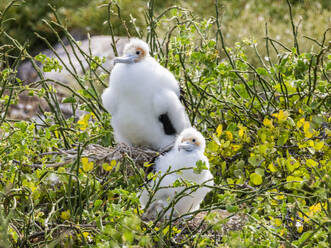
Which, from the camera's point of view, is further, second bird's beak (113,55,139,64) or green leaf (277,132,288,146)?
second bird's beak (113,55,139,64)

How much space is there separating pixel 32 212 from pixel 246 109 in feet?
3.93

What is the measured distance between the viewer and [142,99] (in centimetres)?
260

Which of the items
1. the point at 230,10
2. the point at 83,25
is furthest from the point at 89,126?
the point at 230,10

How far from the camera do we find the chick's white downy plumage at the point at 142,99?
8.48 feet

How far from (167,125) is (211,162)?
1.03 ft

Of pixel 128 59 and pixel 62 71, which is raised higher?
pixel 128 59

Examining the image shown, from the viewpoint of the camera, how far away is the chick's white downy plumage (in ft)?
8.48

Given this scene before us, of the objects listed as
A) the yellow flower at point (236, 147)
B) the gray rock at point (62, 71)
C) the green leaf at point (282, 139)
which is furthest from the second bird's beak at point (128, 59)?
the gray rock at point (62, 71)

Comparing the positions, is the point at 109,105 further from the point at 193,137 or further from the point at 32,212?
the point at 32,212

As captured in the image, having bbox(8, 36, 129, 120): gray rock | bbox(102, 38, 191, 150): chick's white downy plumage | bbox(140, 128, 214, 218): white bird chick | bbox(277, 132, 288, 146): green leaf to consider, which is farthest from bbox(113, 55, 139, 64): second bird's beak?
bbox(8, 36, 129, 120): gray rock

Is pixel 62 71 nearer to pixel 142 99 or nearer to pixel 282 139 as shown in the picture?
pixel 142 99

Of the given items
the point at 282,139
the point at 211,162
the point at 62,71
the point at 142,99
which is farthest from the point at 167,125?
the point at 62,71

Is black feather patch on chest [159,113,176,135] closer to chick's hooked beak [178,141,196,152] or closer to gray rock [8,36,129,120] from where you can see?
chick's hooked beak [178,141,196,152]

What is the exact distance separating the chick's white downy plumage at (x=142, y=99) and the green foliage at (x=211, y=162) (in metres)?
0.08
